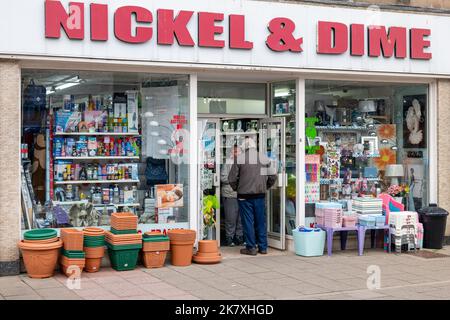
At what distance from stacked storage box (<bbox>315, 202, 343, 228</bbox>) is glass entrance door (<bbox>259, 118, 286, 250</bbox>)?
26.8 inches

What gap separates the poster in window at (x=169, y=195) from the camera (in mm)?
11008

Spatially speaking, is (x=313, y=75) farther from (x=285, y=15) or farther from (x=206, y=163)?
(x=206, y=163)

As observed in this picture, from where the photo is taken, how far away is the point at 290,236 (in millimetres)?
11898

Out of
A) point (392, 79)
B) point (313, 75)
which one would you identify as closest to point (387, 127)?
point (392, 79)

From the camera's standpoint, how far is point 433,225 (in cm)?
1220

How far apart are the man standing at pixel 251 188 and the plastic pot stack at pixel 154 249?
1630 mm

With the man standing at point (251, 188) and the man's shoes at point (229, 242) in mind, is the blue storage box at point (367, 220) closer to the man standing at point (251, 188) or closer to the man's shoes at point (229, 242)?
the man standing at point (251, 188)

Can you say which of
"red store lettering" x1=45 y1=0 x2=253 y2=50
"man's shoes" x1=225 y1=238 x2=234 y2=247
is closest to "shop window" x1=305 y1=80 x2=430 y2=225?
"man's shoes" x1=225 y1=238 x2=234 y2=247

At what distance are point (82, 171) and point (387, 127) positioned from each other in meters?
5.89

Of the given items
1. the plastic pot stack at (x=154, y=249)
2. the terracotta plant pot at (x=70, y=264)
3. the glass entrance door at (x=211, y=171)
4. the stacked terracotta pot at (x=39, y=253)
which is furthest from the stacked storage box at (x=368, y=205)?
the stacked terracotta pot at (x=39, y=253)

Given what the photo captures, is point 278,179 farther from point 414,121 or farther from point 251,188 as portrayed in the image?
point 414,121

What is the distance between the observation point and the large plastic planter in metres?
9.83

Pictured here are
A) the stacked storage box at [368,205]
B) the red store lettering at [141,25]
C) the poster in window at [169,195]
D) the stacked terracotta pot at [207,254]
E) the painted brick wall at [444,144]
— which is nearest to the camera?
the red store lettering at [141,25]

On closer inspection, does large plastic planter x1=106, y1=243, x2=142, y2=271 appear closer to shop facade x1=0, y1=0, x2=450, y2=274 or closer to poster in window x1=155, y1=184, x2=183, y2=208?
shop facade x1=0, y1=0, x2=450, y2=274
